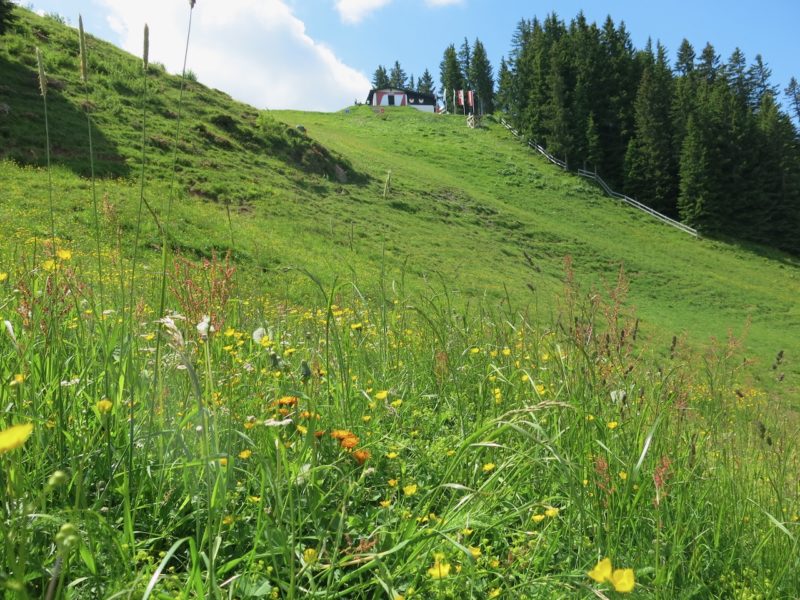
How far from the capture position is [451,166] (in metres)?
38.2

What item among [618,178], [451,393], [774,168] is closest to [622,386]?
[451,393]

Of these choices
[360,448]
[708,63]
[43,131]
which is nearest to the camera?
[360,448]

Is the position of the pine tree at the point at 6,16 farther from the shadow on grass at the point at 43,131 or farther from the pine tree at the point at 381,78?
the pine tree at the point at 381,78

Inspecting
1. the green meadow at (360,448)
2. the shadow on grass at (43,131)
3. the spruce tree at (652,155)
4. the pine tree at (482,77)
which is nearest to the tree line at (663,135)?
the spruce tree at (652,155)

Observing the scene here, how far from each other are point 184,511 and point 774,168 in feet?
172

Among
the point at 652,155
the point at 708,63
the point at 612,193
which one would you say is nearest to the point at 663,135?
the point at 652,155

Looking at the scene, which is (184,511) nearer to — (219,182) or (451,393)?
(451,393)

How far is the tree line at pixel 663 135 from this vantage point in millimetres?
40875

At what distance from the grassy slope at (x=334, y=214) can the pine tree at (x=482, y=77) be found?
45237 mm

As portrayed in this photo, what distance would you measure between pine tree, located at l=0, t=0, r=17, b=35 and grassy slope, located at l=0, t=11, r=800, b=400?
0.38 metres

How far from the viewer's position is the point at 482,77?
7625cm

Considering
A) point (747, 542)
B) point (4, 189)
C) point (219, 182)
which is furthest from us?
point (219, 182)

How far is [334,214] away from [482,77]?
209 ft

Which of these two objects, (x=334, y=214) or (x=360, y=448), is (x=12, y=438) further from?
(x=334, y=214)
